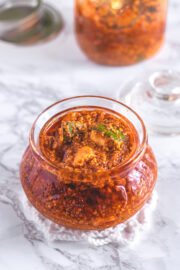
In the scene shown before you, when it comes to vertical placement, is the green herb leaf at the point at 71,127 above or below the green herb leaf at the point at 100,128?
above

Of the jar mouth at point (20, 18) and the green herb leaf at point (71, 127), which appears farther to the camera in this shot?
the jar mouth at point (20, 18)

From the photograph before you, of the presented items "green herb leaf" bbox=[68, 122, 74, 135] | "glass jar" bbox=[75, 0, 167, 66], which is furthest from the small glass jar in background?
"green herb leaf" bbox=[68, 122, 74, 135]

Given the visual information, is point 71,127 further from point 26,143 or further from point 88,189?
point 26,143

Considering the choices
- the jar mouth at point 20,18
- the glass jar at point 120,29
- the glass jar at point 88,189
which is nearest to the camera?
the glass jar at point 88,189

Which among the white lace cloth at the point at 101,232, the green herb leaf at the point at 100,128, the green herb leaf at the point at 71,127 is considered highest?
the green herb leaf at the point at 71,127

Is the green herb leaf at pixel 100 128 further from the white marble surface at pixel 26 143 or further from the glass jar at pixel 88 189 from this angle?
the white marble surface at pixel 26 143

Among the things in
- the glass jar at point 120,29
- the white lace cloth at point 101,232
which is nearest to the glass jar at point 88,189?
the white lace cloth at point 101,232
